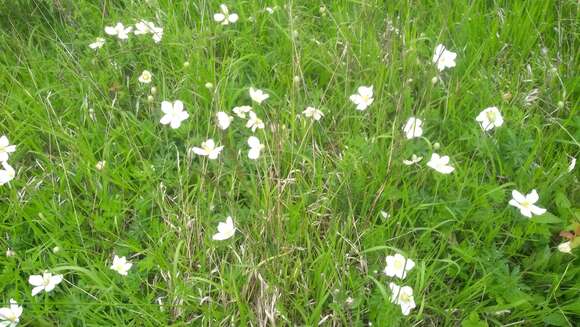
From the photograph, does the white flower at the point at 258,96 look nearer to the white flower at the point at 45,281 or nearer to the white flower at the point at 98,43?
the white flower at the point at 98,43

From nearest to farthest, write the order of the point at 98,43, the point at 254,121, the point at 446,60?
the point at 254,121 < the point at 446,60 < the point at 98,43

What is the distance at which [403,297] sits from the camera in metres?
1.65

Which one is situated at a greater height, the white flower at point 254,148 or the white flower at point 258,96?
the white flower at point 258,96

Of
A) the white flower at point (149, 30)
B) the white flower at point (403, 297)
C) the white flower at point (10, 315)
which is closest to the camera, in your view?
the white flower at point (403, 297)

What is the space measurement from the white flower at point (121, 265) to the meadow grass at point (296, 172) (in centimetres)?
3

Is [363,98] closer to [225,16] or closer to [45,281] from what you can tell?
[225,16]

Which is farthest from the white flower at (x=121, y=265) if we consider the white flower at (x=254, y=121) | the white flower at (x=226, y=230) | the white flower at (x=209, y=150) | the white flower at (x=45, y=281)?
the white flower at (x=254, y=121)

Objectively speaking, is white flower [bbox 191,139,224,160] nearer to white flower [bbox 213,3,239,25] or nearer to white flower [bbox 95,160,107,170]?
white flower [bbox 95,160,107,170]

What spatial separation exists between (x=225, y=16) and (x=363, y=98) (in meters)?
0.88

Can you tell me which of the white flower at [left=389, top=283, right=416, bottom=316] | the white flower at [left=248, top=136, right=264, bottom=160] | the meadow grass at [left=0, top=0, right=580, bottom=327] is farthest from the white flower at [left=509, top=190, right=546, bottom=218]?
the white flower at [left=248, top=136, right=264, bottom=160]

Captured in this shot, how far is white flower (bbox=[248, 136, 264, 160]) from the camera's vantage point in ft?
6.54

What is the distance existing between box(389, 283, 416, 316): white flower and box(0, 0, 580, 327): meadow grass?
0.03 m

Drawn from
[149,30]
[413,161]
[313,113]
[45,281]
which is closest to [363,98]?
[313,113]

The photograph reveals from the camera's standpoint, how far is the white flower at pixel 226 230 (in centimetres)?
182
